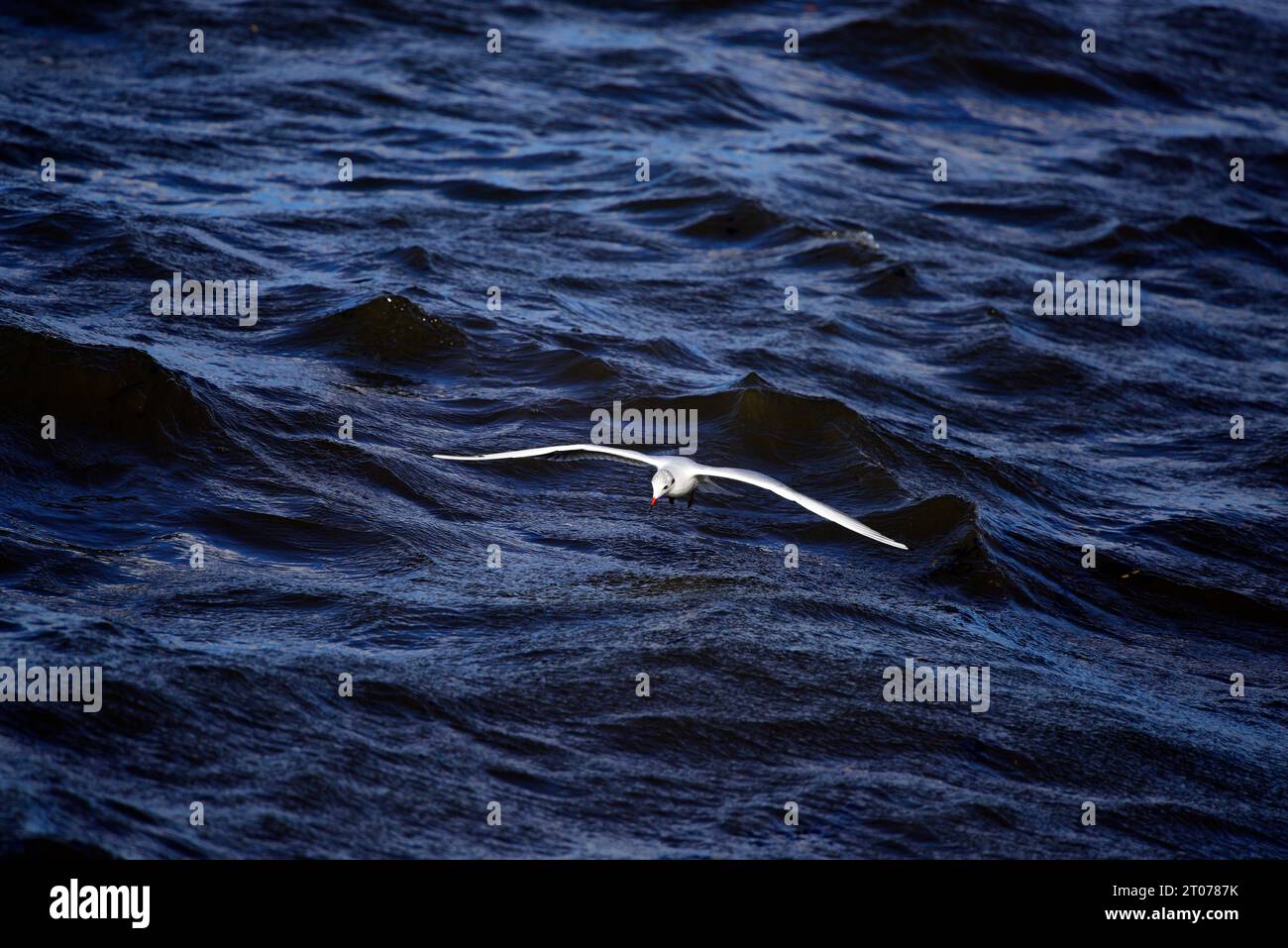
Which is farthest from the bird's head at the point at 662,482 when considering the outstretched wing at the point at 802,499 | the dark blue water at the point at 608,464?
the dark blue water at the point at 608,464

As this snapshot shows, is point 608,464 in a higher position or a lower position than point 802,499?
lower

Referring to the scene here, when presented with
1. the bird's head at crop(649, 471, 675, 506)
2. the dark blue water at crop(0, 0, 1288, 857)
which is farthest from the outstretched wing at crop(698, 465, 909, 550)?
the dark blue water at crop(0, 0, 1288, 857)

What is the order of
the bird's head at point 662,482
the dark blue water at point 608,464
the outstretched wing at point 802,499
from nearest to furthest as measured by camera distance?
the dark blue water at point 608,464 → the outstretched wing at point 802,499 → the bird's head at point 662,482

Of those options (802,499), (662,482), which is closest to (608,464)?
(662,482)

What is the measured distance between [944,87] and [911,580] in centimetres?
1506

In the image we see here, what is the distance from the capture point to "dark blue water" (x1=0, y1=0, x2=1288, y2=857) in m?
7.99

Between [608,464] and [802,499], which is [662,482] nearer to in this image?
[802,499]

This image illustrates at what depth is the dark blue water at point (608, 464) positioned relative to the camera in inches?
315

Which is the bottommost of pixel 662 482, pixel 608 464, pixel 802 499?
pixel 608 464

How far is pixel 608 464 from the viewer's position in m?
12.3

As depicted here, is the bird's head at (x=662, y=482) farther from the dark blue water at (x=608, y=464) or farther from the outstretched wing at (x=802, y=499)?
the dark blue water at (x=608, y=464)
